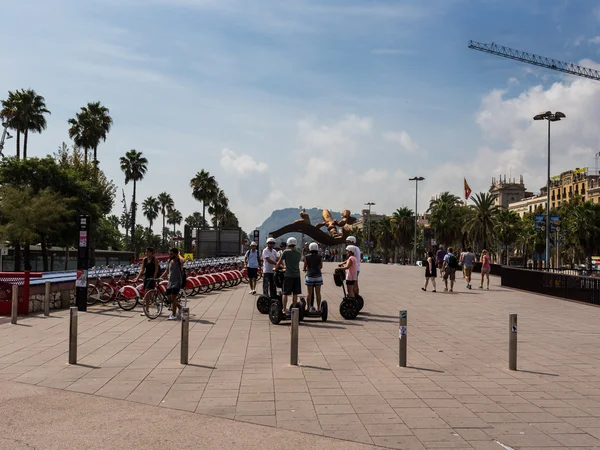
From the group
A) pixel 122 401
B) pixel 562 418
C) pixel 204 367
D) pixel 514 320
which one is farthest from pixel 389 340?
pixel 122 401

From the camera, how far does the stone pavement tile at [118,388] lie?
22.4ft

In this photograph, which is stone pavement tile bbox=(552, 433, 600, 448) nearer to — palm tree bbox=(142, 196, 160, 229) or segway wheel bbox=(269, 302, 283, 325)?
segway wheel bbox=(269, 302, 283, 325)

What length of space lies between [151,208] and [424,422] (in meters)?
128

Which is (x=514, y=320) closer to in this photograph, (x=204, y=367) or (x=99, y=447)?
(x=204, y=367)

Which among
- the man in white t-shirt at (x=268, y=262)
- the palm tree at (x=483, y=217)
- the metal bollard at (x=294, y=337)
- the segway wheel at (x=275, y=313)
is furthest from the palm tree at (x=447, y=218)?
the metal bollard at (x=294, y=337)

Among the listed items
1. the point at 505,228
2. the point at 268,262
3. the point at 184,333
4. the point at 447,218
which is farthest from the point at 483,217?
the point at 184,333

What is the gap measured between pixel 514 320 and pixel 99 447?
19.7 feet

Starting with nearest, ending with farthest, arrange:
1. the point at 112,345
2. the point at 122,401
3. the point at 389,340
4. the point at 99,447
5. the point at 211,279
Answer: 1. the point at 99,447
2. the point at 122,401
3. the point at 112,345
4. the point at 389,340
5. the point at 211,279

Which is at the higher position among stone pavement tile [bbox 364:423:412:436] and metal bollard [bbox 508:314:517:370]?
metal bollard [bbox 508:314:517:370]

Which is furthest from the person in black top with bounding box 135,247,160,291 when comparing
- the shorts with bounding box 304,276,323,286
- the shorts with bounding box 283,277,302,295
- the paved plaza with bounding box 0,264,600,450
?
the shorts with bounding box 304,276,323,286

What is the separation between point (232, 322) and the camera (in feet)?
43.8

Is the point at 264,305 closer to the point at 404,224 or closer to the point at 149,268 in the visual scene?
the point at 149,268

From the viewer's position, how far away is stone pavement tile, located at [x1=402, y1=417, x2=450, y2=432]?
18.9 ft

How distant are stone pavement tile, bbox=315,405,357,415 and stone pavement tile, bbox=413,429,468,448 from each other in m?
0.88
